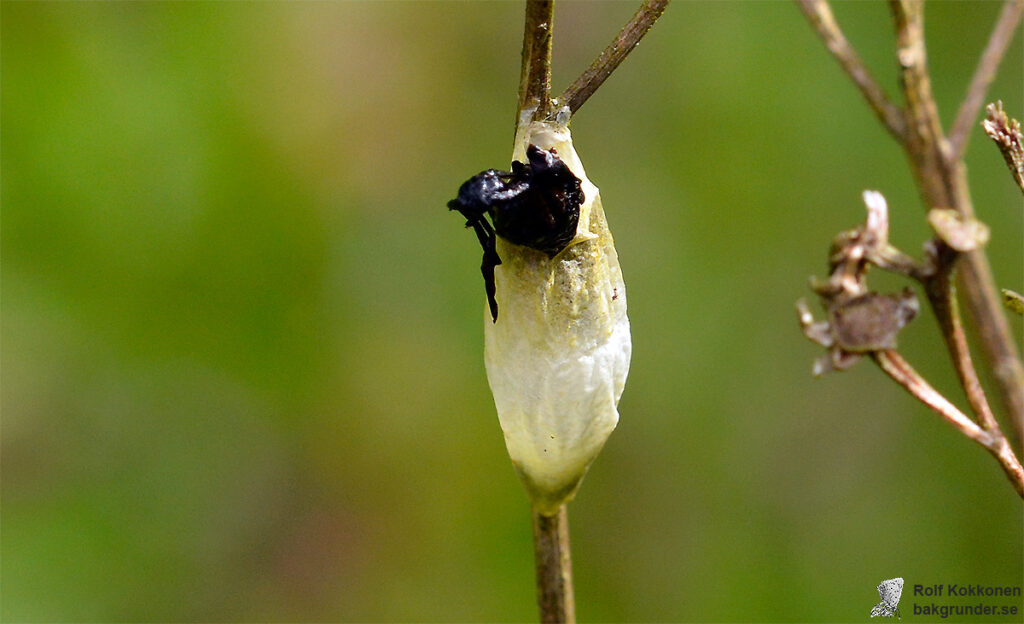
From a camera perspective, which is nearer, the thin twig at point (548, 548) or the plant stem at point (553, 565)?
the thin twig at point (548, 548)

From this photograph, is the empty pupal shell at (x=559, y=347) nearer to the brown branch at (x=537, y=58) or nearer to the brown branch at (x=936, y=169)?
the brown branch at (x=537, y=58)

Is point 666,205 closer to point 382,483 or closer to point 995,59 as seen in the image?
point 382,483

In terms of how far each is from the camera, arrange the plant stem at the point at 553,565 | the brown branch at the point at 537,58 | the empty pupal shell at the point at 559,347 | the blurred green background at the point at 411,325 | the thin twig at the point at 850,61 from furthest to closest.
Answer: the blurred green background at the point at 411,325, the thin twig at the point at 850,61, the plant stem at the point at 553,565, the empty pupal shell at the point at 559,347, the brown branch at the point at 537,58

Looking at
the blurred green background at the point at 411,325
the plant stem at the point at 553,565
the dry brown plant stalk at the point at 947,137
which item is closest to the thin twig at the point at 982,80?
the dry brown plant stalk at the point at 947,137

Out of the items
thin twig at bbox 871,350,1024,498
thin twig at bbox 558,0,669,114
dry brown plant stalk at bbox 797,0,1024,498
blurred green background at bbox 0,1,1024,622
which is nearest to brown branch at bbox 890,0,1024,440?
dry brown plant stalk at bbox 797,0,1024,498

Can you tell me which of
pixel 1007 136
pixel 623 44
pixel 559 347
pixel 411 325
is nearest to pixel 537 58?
pixel 623 44

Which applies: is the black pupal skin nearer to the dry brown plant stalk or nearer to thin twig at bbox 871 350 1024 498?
thin twig at bbox 871 350 1024 498
